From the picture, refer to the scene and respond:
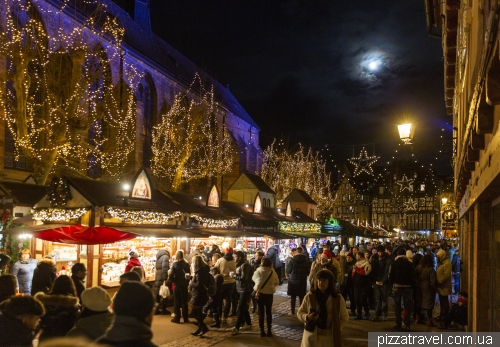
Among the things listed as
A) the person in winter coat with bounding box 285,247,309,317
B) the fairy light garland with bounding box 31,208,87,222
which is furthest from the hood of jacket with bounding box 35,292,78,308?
the person in winter coat with bounding box 285,247,309,317

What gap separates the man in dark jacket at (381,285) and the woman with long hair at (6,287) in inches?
321

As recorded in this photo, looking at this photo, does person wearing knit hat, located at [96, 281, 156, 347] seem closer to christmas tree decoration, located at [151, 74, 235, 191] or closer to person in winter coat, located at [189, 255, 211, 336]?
person in winter coat, located at [189, 255, 211, 336]

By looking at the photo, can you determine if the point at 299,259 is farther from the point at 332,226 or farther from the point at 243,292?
the point at 332,226

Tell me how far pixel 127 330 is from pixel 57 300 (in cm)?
225

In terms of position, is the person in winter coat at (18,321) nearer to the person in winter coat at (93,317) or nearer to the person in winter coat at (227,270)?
the person in winter coat at (93,317)

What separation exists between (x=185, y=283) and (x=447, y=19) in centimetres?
920

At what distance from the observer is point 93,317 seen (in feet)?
11.5

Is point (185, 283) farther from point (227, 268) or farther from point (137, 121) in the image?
point (137, 121)

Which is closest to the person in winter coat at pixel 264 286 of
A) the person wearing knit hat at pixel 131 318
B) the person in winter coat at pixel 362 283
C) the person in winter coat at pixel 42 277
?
the person in winter coat at pixel 362 283

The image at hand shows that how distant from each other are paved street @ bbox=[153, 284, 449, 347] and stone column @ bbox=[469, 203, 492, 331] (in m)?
2.12

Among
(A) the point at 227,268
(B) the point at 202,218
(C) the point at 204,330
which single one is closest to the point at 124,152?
(B) the point at 202,218

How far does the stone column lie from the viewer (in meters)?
6.74

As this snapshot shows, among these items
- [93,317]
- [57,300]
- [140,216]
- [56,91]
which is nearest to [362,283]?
[140,216]

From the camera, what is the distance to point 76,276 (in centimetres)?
654
